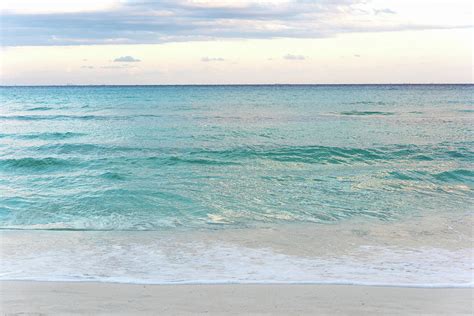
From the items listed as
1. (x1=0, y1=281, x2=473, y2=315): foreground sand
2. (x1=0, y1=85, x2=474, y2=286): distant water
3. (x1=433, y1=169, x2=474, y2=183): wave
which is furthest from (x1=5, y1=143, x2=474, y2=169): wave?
(x1=0, y1=281, x2=473, y2=315): foreground sand

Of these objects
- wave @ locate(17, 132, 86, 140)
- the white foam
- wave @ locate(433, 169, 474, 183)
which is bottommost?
the white foam

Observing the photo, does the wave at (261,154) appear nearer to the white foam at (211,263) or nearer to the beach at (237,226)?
the beach at (237,226)

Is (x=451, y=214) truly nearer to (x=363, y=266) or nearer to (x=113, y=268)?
(x=363, y=266)

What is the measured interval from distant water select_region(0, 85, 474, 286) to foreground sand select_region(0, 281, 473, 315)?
0.36 metres

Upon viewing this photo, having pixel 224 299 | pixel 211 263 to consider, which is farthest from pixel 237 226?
pixel 224 299

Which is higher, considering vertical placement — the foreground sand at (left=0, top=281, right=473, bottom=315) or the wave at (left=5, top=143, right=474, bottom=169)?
the wave at (left=5, top=143, right=474, bottom=169)

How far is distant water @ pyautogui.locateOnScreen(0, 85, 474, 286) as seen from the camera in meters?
8.39

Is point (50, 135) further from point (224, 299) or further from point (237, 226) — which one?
point (224, 299)

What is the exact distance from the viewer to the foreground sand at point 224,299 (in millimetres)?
6492

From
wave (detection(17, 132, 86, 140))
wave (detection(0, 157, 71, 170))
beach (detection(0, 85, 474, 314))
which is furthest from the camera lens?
wave (detection(17, 132, 86, 140))

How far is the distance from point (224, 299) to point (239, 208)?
18.7 feet

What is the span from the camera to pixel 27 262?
8.62 m

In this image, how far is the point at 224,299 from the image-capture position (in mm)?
6871

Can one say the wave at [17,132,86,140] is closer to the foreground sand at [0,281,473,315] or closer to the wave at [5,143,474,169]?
the wave at [5,143,474,169]
